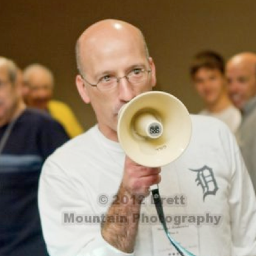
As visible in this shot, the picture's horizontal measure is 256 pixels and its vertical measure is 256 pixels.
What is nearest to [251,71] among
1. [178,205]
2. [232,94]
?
[232,94]

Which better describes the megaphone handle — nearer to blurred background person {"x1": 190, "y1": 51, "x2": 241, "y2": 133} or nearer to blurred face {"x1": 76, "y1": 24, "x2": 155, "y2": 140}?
blurred face {"x1": 76, "y1": 24, "x2": 155, "y2": 140}

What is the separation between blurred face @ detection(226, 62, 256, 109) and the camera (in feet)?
12.6

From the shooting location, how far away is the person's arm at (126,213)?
146 cm

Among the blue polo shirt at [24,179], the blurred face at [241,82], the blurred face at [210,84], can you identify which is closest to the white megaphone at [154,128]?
the blue polo shirt at [24,179]

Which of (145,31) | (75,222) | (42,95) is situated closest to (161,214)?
(75,222)

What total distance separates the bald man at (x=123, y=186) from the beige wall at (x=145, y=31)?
3.25 metres

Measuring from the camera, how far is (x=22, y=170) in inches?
103

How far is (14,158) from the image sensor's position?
2639 mm

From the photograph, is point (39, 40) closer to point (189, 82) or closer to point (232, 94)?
point (189, 82)

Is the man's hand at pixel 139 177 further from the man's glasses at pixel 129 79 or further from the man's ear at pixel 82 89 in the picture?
the man's ear at pixel 82 89

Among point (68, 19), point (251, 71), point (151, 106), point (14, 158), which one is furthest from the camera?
point (68, 19)

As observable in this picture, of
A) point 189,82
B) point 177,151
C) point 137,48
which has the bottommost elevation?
point 189,82

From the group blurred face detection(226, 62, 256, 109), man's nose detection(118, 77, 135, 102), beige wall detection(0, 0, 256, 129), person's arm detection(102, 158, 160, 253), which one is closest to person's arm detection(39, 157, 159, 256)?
person's arm detection(102, 158, 160, 253)

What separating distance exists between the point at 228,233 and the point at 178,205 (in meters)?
0.16
